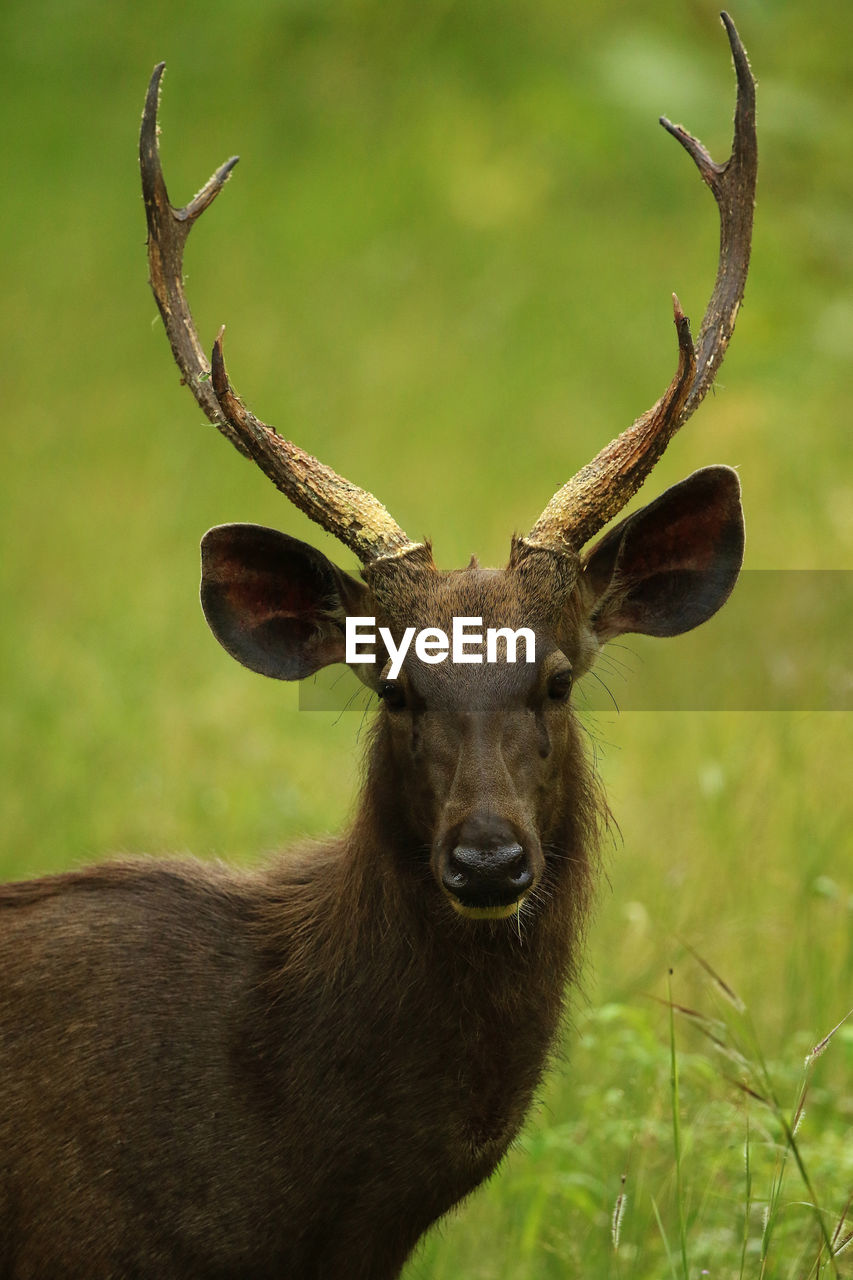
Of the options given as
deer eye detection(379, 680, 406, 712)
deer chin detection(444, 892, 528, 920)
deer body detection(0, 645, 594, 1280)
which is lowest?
deer body detection(0, 645, 594, 1280)

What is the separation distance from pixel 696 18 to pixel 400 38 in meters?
6.69

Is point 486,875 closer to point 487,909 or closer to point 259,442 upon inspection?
point 487,909

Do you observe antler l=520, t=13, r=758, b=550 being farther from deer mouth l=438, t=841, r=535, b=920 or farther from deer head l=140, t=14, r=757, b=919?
deer mouth l=438, t=841, r=535, b=920

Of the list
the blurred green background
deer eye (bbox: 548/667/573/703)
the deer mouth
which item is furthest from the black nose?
the blurred green background

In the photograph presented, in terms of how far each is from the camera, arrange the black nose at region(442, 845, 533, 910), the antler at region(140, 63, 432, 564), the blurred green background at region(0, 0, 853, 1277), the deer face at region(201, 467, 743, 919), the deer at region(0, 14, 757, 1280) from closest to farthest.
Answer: the black nose at region(442, 845, 533, 910) → the deer face at region(201, 467, 743, 919) → the deer at region(0, 14, 757, 1280) → the antler at region(140, 63, 432, 564) → the blurred green background at region(0, 0, 853, 1277)

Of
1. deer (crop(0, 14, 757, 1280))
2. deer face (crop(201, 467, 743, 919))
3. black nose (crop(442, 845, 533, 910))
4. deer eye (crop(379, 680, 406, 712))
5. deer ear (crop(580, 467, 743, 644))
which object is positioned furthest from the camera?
deer ear (crop(580, 467, 743, 644))

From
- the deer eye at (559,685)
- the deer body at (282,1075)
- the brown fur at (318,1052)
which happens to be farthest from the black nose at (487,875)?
the deer eye at (559,685)

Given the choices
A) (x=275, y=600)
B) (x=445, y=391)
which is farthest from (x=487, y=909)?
(x=445, y=391)

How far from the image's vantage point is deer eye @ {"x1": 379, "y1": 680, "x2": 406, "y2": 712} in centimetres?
356

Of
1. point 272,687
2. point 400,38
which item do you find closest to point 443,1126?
point 272,687

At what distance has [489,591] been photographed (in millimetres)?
3553

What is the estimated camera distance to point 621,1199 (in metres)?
3.10

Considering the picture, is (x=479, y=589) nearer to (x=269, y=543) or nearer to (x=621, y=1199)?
(x=269, y=543)

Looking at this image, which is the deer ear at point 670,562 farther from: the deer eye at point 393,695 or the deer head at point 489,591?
the deer eye at point 393,695
